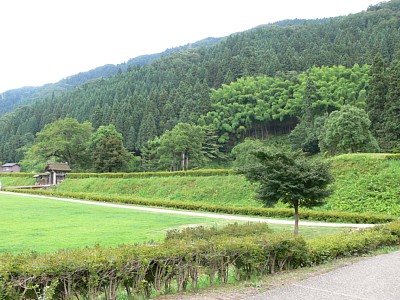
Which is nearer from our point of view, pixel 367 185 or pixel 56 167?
pixel 367 185

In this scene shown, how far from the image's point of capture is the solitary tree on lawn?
1270cm

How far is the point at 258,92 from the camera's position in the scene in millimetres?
79500

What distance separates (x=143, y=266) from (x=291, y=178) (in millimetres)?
8000

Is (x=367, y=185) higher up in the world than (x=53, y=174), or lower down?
higher up

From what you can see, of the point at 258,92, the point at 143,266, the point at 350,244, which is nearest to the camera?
the point at 143,266

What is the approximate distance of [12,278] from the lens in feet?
15.9

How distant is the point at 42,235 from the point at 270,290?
10.0 metres

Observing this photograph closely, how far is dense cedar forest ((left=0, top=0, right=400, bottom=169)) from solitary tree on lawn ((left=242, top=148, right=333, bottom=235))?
34.7m

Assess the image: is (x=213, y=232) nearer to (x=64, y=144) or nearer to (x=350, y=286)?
(x=350, y=286)

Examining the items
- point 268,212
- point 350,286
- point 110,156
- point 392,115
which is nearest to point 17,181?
point 110,156

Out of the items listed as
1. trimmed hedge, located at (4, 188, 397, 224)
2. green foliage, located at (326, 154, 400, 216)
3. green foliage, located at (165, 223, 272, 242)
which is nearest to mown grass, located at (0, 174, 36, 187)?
trimmed hedge, located at (4, 188, 397, 224)

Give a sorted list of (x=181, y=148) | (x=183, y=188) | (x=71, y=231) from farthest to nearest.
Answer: (x=181, y=148)
(x=183, y=188)
(x=71, y=231)

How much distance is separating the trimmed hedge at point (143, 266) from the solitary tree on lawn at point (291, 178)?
13.6 feet

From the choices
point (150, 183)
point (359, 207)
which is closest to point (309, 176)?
point (359, 207)
